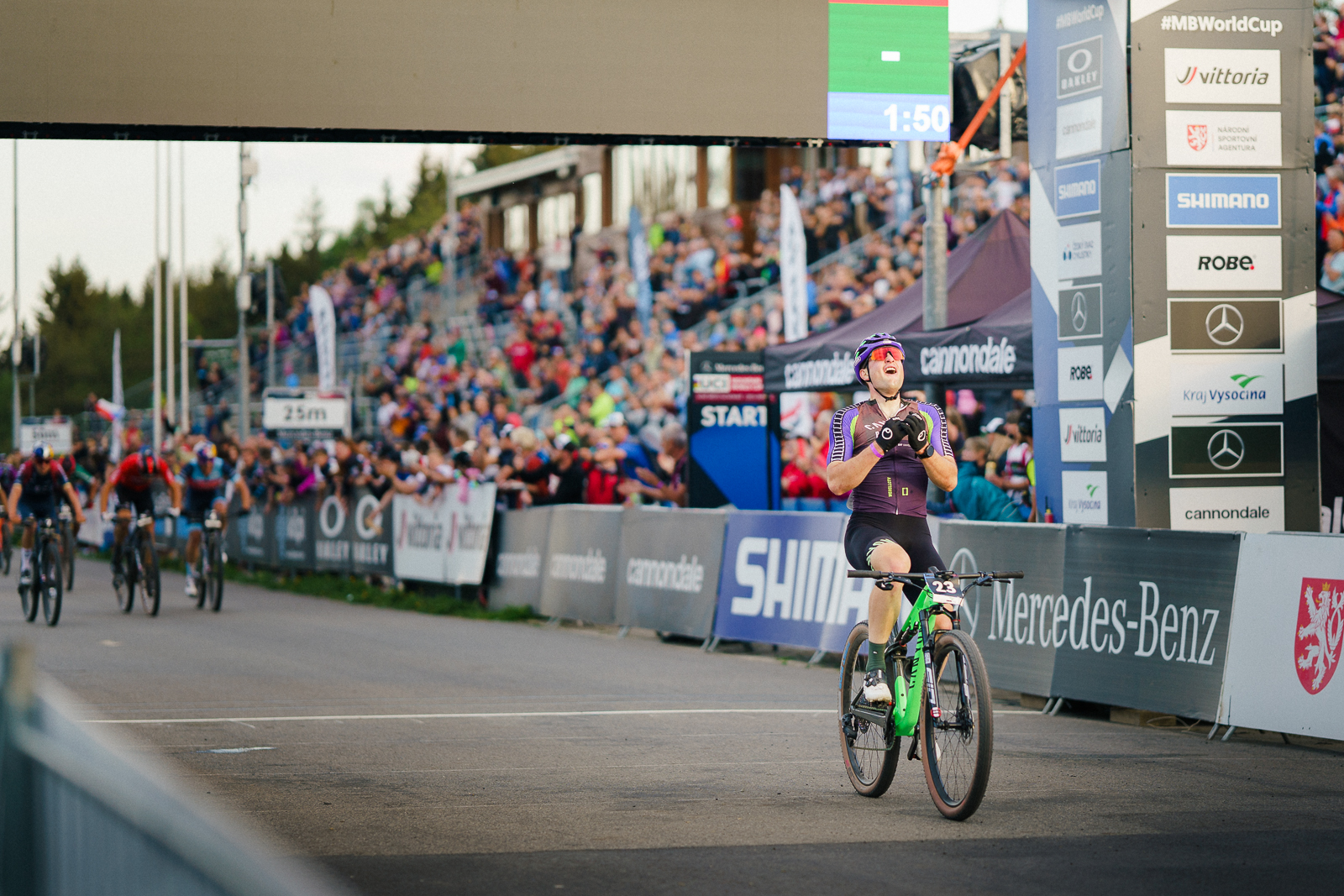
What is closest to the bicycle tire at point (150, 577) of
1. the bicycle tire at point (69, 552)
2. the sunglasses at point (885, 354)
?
the bicycle tire at point (69, 552)

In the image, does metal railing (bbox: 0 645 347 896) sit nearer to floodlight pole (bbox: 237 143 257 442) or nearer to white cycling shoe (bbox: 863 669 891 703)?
white cycling shoe (bbox: 863 669 891 703)

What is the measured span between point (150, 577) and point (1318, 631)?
13.8 m

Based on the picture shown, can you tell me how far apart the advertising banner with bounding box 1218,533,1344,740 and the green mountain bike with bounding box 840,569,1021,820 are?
2.85m

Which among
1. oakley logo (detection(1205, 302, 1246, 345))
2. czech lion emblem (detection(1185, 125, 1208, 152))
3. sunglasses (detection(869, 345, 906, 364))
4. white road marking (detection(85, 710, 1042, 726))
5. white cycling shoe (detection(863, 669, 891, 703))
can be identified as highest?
czech lion emblem (detection(1185, 125, 1208, 152))

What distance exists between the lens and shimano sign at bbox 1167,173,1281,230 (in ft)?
40.1

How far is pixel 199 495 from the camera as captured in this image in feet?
67.9

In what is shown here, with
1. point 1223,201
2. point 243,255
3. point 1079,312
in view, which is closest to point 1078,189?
point 1079,312

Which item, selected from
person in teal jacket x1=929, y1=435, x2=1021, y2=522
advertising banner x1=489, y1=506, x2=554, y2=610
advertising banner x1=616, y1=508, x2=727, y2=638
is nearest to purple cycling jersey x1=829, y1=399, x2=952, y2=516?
person in teal jacket x1=929, y1=435, x2=1021, y2=522

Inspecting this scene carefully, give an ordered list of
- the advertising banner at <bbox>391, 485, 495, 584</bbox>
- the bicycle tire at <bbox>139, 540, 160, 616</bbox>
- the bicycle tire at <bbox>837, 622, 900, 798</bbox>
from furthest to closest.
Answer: the advertising banner at <bbox>391, 485, 495, 584</bbox> < the bicycle tire at <bbox>139, 540, 160, 616</bbox> < the bicycle tire at <bbox>837, 622, 900, 798</bbox>

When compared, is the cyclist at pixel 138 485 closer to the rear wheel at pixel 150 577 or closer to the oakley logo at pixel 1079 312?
the rear wheel at pixel 150 577

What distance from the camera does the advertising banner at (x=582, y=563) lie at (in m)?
17.8

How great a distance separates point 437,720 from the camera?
10.9 metres

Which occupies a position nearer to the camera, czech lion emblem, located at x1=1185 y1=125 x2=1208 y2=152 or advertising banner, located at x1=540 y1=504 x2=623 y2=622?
czech lion emblem, located at x1=1185 y1=125 x2=1208 y2=152

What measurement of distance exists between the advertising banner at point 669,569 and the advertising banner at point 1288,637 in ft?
21.3
